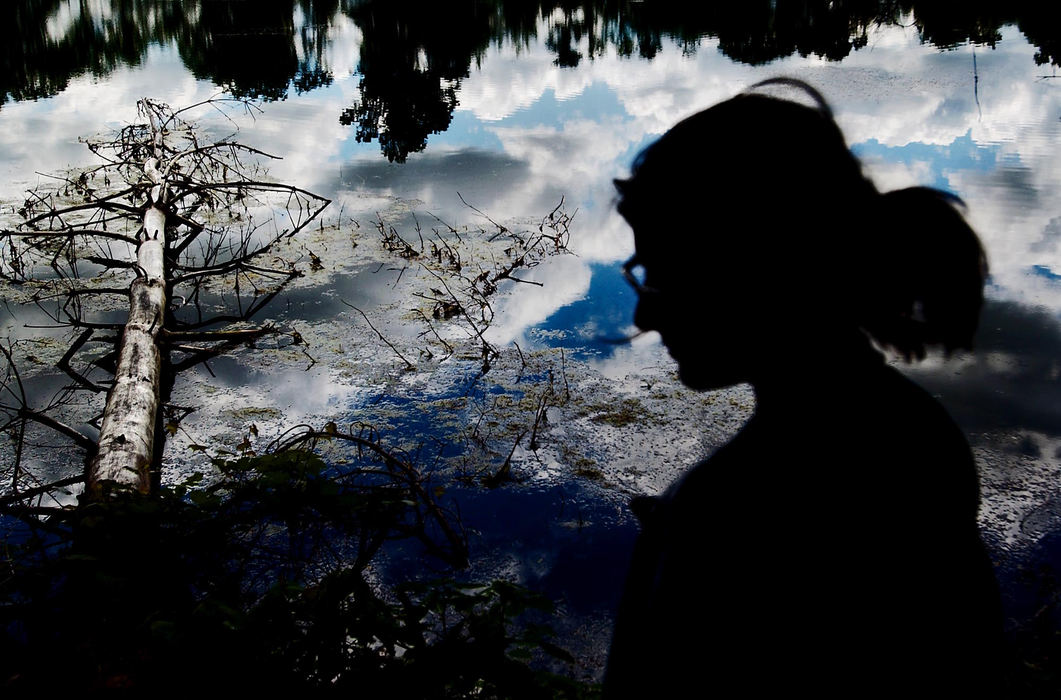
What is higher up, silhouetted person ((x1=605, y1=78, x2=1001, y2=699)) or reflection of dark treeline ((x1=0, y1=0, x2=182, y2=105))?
silhouetted person ((x1=605, y1=78, x2=1001, y2=699))

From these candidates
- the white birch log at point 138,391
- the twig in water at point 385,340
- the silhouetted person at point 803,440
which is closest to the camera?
the silhouetted person at point 803,440

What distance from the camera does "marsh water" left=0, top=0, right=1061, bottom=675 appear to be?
3053 millimetres

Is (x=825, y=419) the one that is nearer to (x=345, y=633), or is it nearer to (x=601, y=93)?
(x=345, y=633)

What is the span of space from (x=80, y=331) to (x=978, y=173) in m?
6.99

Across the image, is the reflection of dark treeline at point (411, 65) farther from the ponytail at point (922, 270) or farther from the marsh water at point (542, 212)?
the ponytail at point (922, 270)

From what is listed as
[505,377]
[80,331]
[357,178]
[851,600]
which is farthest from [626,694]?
[357,178]

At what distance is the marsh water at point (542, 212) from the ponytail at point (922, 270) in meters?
0.03

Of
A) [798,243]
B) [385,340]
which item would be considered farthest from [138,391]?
[798,243]

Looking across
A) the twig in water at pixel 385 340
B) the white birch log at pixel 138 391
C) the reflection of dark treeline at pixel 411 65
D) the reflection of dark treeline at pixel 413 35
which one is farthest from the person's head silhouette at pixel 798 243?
the reflection of dark treeline at pixel 413 35

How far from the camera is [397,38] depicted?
1548 cm

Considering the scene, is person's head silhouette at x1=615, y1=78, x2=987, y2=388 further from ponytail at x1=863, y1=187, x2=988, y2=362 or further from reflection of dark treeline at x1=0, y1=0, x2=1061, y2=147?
reflection of dark treeline at x1=0, y1=0, x2=1061, y2=147

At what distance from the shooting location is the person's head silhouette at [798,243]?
102cm

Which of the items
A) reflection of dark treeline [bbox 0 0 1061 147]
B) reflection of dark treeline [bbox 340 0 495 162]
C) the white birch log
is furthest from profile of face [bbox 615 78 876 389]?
reflection of dark treeline [bbox 0 0 1061 147]

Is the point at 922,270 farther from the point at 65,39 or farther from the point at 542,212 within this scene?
the point at 65,39
